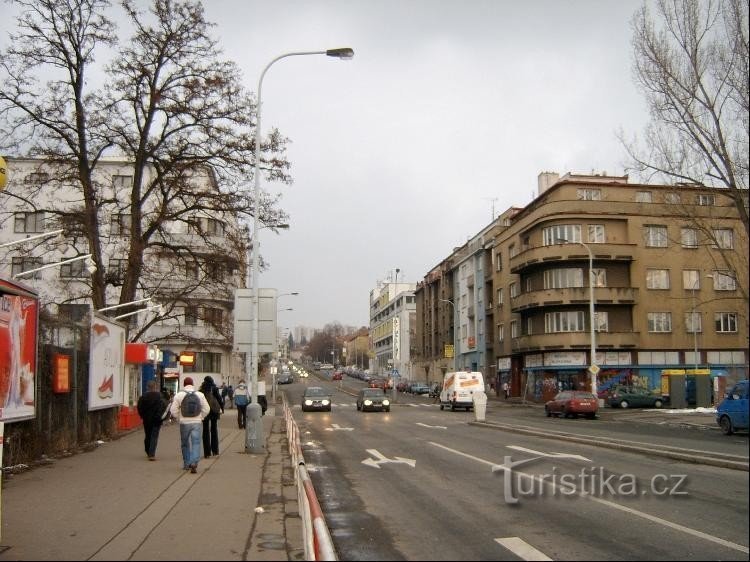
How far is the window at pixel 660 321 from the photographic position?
5303cm

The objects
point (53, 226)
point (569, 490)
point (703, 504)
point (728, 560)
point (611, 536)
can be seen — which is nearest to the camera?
point (728, 560)

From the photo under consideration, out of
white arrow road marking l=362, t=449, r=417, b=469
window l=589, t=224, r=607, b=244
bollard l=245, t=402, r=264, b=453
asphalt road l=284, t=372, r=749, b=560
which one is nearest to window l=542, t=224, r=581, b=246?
window l=589, t=224, r=607, b=244

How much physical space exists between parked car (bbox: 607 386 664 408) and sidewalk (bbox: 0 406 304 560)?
35.4m

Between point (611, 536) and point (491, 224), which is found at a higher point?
point (491, 224)

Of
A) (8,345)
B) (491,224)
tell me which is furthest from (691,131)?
(491,224)

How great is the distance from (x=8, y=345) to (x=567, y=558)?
9419mm

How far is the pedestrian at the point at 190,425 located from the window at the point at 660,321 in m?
46.5

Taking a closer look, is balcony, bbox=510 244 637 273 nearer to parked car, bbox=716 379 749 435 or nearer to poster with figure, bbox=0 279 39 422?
parked car, bbox=716 379 749 435

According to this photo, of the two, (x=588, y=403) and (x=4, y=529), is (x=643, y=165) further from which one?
(x=4, y=529)

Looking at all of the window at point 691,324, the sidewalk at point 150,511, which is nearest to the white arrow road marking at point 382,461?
the sidewalk at point 150,511

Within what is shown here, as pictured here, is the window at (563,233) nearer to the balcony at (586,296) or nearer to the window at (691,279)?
the balcony at (586,296)

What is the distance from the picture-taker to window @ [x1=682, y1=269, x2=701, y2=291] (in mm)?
53312

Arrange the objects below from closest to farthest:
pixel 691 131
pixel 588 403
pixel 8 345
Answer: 1. pixel 8 345
2. pixel 691 131
3. pixel 588 403

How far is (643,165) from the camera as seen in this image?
28.2 meters
